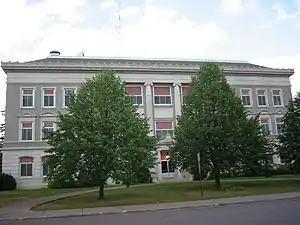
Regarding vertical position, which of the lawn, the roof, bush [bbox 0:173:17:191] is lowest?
the lawn

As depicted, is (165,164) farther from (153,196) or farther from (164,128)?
(153,196)

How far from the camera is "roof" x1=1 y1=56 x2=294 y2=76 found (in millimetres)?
41812

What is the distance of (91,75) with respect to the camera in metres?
42.9

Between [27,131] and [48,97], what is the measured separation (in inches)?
181

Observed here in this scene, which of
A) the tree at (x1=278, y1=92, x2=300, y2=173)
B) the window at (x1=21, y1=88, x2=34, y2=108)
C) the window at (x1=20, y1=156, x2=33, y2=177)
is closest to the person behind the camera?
the tree at (x1=278, y1=92, x2=300, y2=173)

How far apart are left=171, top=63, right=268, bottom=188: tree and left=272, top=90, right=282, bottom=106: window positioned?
78.3 ft

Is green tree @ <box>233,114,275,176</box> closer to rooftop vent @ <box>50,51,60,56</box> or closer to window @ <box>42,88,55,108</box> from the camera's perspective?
window @ <box>42,88,55,108</box>

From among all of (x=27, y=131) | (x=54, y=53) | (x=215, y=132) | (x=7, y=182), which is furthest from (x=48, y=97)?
(x=215, y=132)

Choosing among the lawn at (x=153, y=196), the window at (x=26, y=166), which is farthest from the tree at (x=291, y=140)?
the window at (x=26, y=166)

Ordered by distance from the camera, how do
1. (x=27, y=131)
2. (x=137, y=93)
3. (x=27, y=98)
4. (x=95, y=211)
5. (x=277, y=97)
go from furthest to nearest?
(x=277, y=97) → (x=137, y=93) → (x=27, y=98) → (x=27, y=131) → (x=95, y=211)

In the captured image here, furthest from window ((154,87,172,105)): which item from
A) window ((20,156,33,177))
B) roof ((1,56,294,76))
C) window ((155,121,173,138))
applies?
window ((20,156,33,177))

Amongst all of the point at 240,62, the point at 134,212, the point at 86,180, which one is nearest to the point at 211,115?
the point at 86,180

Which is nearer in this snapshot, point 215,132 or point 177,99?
point 215,132

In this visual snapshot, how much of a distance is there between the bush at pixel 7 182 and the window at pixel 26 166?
2365 millimetres
